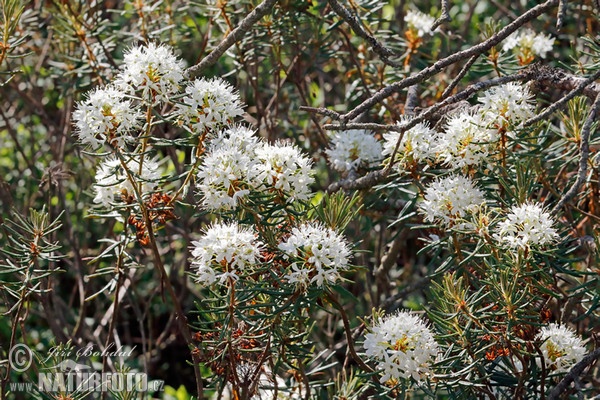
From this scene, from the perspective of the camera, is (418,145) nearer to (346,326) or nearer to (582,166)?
(582,166)

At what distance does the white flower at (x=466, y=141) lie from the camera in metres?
2.06

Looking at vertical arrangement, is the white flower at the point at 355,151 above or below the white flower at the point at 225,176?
above

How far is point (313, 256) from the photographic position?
1813 millimetres

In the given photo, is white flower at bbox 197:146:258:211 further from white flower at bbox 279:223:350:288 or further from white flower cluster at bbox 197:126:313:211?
white flower at bbox 279:223:350:288

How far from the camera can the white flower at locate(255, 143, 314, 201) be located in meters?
1.92

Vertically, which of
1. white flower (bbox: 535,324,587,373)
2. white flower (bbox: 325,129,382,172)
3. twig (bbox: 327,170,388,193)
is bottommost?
white flower (bbox: 535,324,587,373)

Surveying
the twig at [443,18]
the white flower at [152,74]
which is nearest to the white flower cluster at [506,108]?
the twig at [443,18]

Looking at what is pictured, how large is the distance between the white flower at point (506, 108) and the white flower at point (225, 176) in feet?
2.26

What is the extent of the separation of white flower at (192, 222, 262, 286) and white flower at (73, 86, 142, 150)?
0.35m

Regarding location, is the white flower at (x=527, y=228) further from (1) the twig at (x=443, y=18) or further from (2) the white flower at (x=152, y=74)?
(2) the white flower at (x=152, y=74)

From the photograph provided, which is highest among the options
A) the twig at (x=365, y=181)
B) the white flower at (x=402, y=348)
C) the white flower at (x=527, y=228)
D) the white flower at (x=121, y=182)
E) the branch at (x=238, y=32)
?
the branch at (x=238, y=32)

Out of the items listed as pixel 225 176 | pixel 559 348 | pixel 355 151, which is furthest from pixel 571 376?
pixel 225 176

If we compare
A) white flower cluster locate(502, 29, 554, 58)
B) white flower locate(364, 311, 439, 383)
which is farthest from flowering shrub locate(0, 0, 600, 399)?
white flower cluster locate(502, 29, 554, 58)

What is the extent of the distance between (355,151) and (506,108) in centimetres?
57
